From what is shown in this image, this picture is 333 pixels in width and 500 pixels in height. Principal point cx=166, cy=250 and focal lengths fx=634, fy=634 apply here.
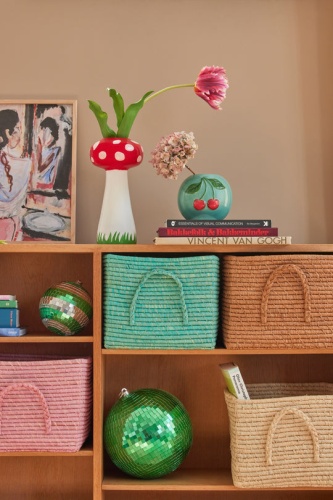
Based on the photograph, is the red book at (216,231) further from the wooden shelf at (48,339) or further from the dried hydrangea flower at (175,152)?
the wooden shelf at (48,339)

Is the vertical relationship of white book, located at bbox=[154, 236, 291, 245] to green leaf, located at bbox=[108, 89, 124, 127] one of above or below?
below

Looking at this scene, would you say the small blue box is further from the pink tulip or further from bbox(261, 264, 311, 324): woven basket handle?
the pink tulip

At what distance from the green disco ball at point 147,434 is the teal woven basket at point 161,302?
0.18 metres

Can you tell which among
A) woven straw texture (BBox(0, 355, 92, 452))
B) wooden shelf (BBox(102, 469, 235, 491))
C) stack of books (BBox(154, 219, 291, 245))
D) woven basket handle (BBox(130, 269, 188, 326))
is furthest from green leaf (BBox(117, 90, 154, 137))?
wooden shelf (BBox(102, 469, 235, 491))

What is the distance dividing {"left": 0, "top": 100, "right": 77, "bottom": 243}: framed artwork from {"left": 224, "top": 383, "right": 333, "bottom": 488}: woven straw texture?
88 centimetres

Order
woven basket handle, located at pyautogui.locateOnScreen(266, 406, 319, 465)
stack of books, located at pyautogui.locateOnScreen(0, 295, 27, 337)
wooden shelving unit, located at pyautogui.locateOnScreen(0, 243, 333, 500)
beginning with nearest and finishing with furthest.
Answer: woven basket handle, located at pyautogui.locateOnScreen(266, 406, 319, 465) < stack of books, located at pyautogui.locateOnScreen(0, 295, 27, 337) < wooden shelving unit, located at pyautogui.locateOnScreen(0, 243, 333, 500)

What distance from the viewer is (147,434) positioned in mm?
1869

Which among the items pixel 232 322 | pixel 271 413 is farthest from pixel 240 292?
pixel 271 413

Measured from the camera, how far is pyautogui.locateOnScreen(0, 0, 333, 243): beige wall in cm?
225

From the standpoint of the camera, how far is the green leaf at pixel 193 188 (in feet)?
6.54

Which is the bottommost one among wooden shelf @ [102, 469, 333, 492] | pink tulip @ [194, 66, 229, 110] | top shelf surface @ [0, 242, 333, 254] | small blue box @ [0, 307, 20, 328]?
wooden shelf @ [102, 469, 333, 492]

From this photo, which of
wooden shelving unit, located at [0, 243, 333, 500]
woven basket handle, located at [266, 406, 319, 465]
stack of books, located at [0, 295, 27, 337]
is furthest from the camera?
wooden shelving unit, located at [0, 243, 333, 500]

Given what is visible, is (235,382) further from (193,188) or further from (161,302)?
(193,188)

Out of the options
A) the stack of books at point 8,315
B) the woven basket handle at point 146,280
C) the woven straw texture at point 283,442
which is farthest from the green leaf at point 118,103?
the woven straw texture at point 283,442
